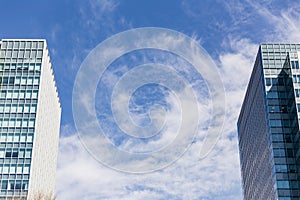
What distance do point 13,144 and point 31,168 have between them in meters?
6.03

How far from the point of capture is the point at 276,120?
97.2m

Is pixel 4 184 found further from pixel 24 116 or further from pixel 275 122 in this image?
pixel 275 122

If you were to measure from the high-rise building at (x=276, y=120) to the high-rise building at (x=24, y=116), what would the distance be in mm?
43005

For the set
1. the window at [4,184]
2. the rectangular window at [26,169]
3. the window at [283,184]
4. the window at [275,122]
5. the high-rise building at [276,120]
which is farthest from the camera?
the rectangular window at [26,169]

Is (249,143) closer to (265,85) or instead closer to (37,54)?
(265,85)

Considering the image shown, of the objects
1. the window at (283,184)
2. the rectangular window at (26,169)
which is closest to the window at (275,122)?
the window at (283,184)

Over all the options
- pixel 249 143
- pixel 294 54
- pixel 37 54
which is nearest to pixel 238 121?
pixel 249 143

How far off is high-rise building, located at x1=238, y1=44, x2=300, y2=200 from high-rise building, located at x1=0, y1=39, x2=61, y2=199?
43005 millimetres

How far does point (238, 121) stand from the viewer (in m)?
142

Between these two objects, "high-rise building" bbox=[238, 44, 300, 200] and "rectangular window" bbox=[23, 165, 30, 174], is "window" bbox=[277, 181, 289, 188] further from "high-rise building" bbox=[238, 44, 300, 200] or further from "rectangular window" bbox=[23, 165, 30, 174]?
"rectangular window" bbox=[23, 165, 30, 174]

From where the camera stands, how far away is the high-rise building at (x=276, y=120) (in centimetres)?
9269

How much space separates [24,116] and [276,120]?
4943 centimetres

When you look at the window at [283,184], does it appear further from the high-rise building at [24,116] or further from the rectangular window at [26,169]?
the rectangular window at [26,169]

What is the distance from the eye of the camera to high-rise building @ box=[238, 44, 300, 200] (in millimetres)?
92688
